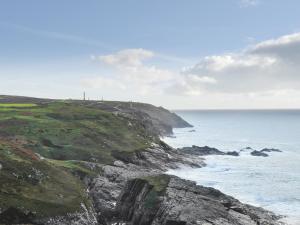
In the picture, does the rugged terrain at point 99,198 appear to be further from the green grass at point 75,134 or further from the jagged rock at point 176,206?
the green grass at point 75,134

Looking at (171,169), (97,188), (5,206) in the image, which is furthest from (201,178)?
(5,206)

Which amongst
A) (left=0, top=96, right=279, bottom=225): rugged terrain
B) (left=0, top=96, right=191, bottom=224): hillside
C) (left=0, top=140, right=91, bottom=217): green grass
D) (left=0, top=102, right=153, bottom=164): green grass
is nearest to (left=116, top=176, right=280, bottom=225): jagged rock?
(left=0, top=96, right=279, bottom=225): rugged terrain

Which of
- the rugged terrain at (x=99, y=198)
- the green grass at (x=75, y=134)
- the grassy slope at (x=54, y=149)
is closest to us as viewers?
the rugged terrain at (x=99, y=198)

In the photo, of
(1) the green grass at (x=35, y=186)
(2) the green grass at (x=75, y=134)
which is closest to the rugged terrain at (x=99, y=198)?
(1) the green grass at (x=35, y=186)

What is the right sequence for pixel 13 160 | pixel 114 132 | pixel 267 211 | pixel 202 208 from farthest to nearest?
pixel 114 132 < pixel 267 211 < pixel 13 160 < pixel 202 208

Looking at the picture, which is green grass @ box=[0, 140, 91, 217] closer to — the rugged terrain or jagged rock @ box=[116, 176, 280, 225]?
the rugged terrain

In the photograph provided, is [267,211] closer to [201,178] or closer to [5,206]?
[201,178]

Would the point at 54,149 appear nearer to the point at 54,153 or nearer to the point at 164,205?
the point at 54,153

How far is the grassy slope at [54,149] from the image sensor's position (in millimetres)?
35094

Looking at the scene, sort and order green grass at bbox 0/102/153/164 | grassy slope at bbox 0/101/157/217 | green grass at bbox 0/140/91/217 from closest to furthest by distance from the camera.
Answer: green grass at bbox 0/140/91/217
grassy slope at bbox 0/101/157/217
green grass at bbox 0/102/153/164

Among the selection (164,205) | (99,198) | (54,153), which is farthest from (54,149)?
(164,205)

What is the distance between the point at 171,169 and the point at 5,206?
156 ft

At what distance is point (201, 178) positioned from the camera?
73.0 metres

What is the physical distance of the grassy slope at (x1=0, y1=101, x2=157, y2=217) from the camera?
35094 mm
